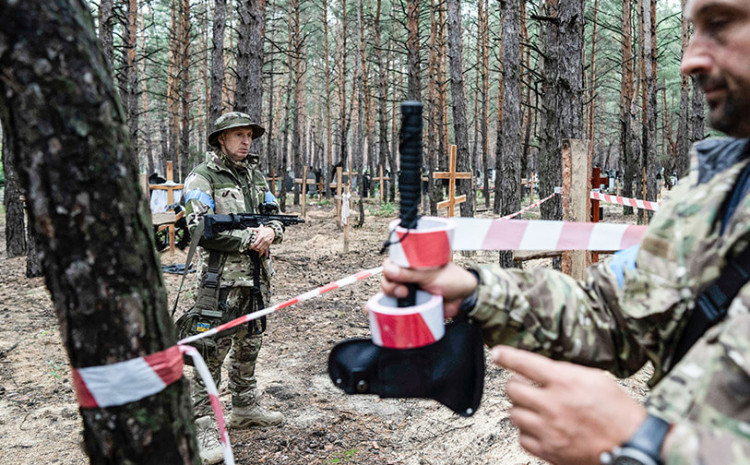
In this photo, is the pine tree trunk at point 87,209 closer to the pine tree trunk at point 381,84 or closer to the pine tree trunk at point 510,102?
the pine tree trunk at point 510,102

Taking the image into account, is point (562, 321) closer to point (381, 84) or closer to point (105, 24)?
point (105, 24)

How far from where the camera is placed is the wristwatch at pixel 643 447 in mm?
798

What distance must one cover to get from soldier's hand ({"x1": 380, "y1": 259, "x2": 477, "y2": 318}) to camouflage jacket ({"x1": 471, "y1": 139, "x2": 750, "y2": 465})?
0.05 m

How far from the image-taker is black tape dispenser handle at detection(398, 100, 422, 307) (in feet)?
4.00

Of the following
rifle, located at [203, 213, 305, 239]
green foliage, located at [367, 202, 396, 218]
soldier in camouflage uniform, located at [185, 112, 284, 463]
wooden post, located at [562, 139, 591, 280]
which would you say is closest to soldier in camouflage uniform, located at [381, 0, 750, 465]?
rifle, located at [203, 213, 305, 239]

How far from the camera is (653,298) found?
1195mm

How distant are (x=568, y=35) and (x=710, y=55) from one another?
18.8 feet

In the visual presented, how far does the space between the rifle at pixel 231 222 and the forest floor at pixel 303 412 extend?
1.65 meters

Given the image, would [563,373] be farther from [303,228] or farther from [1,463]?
[303,228]

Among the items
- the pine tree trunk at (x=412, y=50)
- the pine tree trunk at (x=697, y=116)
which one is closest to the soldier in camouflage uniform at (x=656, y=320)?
the pine tree trunk at (x=697, y=116)

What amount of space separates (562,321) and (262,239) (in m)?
3.02

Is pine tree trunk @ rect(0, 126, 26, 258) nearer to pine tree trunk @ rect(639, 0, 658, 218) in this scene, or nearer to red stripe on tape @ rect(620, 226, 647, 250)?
red stripe on tape @ rect(620, 226, 647, 250)

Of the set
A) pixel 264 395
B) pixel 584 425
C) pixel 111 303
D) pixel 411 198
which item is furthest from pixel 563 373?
pixel 264 395

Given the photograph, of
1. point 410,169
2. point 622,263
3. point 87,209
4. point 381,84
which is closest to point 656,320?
point 622,263
